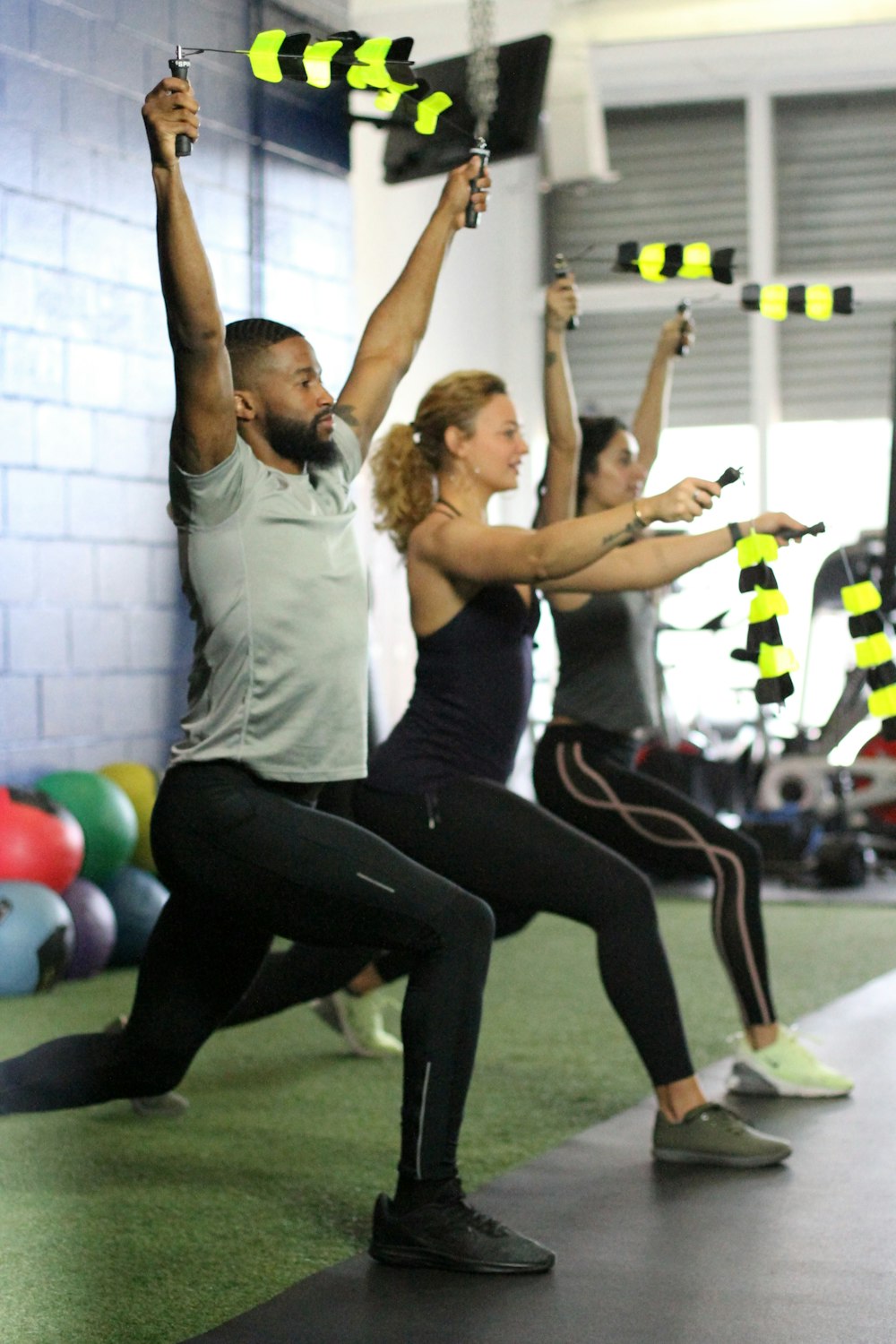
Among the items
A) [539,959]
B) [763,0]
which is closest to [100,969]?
[539,959]

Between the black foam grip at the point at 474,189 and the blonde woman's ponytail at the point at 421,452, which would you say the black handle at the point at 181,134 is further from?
the blonde woman's ponytail at the point at 421,452

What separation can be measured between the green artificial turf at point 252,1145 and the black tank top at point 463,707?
677 millimetres

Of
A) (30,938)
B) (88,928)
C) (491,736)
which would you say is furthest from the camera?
(88,928)

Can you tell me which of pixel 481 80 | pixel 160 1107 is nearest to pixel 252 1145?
pixel 160 1107

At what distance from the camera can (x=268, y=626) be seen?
6.86ft

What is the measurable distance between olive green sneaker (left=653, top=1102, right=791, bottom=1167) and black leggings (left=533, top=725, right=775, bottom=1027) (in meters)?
0.43

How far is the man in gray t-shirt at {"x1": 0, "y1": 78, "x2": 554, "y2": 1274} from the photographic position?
2.09 m

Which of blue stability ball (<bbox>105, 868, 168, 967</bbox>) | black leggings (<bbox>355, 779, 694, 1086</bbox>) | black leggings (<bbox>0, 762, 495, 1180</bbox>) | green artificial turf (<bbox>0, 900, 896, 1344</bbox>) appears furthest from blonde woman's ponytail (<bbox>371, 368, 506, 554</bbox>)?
blue stability ball (<bbox>105, 868, 168, 967</bbox>)

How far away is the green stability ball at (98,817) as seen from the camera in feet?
15.9

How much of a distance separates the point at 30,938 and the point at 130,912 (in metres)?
0.61

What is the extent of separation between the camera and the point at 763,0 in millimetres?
6961

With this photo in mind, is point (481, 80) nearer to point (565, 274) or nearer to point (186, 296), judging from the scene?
point (565, 274)

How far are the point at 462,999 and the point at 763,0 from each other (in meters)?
5.87

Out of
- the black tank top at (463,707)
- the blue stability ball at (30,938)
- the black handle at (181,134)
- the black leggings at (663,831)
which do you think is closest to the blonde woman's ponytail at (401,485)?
the black tank top at (463,707)
